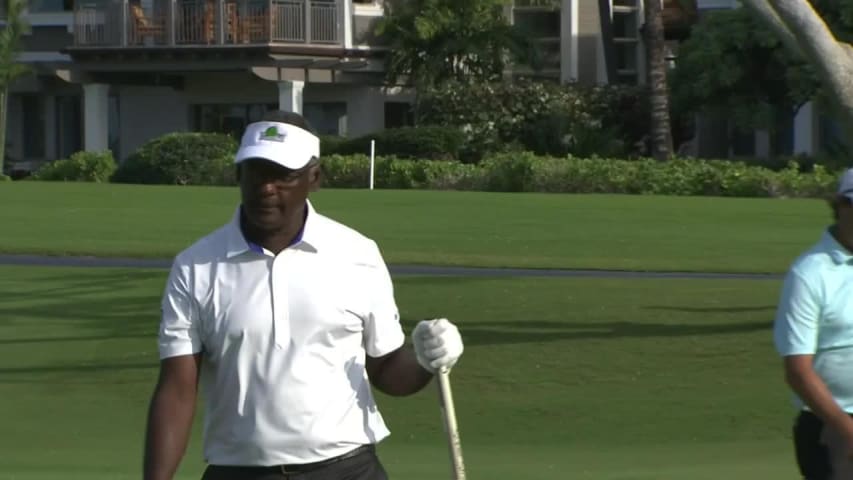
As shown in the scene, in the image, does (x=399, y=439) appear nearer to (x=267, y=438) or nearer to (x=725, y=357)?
(x=725, y=357)

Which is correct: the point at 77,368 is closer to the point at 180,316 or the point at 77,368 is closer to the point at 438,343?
the point at 180,316

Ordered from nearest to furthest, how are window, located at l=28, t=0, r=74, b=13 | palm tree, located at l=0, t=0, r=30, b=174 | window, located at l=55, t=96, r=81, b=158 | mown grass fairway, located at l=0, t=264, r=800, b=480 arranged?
mown grass fairway, located at l=0, t=264, r=800, b=480, palm tree, located at l=0, t=0, r=30, b=174, window, located at l=28, t=0, r=74, b=13, window, located at l=55, t=96, r=81, b=158

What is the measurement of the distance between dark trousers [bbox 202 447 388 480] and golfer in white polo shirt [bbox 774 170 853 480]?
1.48 meters

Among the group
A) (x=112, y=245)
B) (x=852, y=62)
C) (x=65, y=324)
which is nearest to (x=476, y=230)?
(x=112, y=245)

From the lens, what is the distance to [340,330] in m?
4.82

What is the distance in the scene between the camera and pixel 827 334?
574 centimetres

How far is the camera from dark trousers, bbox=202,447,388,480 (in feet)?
15.9

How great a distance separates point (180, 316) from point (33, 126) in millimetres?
46232

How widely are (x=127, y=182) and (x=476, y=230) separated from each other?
48.4ft

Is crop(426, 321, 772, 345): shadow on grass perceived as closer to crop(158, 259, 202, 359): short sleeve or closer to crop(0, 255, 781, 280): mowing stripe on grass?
crop(0, 255, 781, 280): mowing stripe on grass

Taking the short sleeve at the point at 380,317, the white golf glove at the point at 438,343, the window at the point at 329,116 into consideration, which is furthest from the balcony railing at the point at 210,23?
the white golf glove at the point at 438,343

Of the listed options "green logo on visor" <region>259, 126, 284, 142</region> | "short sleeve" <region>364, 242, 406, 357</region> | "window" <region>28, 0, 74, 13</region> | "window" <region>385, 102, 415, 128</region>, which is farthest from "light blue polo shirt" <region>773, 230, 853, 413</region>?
"window" <region>28, 0, 74, 13</region>

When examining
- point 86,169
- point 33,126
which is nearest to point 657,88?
point 86,169

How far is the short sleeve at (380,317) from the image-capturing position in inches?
194
